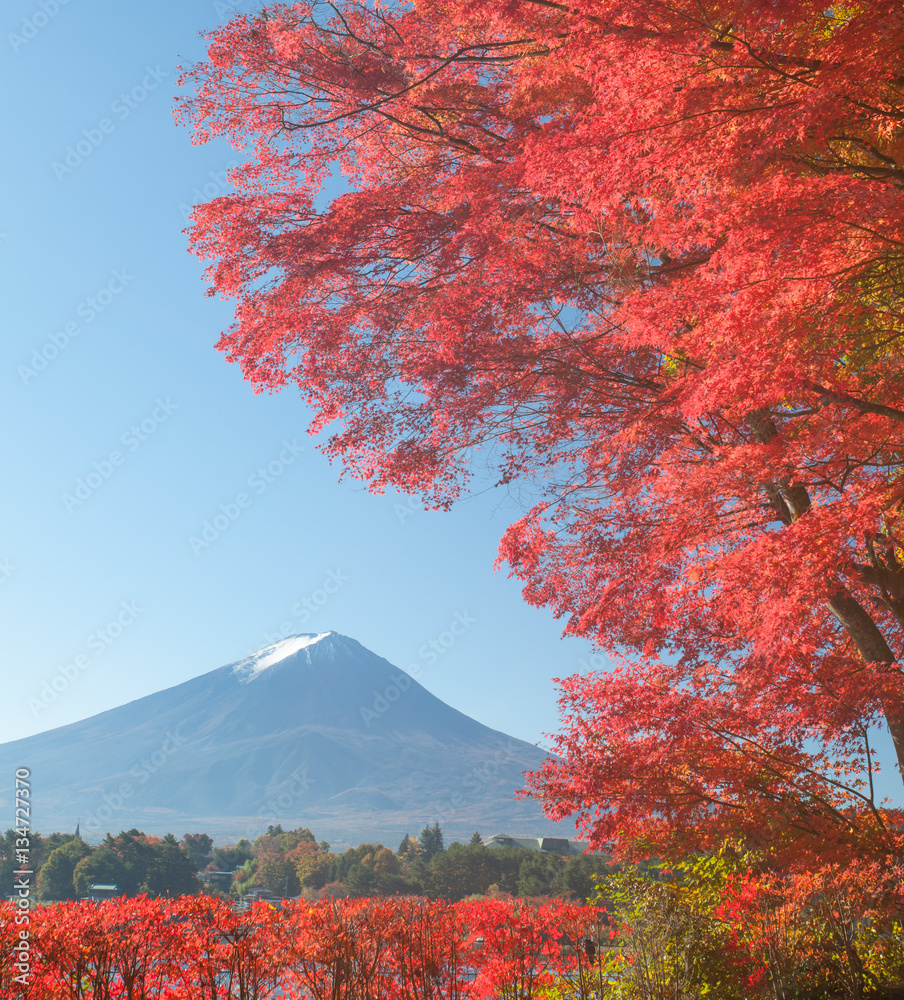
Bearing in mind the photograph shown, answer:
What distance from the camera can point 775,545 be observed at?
562 cm

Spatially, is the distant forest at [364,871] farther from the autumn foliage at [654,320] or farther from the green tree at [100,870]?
the autumn foliage at [654,320]

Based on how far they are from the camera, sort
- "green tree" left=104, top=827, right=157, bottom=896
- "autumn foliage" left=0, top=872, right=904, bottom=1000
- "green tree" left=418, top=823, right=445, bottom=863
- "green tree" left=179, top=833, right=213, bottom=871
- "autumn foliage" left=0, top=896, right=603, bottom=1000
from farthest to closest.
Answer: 1. "green tree" left=179, top=833, right=213, bottom=871
2. "green tree" left=418, top=823, right=445, bottom=863
3. "green tree" left=104, top=827, right=157, bottom=896
4. "autumn foliage" left=0, top=872, right=904, bottom=1000
5. "autumn foliage" left=0, top=896, right=603, bottom=1000

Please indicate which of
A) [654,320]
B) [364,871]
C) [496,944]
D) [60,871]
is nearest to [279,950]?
[496,944]

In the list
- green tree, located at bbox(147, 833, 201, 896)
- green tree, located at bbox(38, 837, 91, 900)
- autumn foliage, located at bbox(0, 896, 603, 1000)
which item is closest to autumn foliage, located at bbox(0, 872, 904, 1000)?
autumn foliage, located at bbox(0, 896, 603, 1000)

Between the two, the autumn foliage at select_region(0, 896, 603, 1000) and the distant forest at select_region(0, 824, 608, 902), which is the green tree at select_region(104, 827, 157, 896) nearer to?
the distant forest at select_region(0, 824, 608, 902)

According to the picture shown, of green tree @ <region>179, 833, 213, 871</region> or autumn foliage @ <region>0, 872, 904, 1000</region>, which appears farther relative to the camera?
green tree @ <region>179, 833, 213, 871</region>

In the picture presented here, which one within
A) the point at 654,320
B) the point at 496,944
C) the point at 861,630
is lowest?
the point at 496,944

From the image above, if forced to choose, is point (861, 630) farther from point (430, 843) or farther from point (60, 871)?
point (430, 843)

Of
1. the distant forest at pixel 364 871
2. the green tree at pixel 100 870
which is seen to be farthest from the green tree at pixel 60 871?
the green tree at pixel 100 870

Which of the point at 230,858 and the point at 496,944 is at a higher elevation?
the point at 496,944

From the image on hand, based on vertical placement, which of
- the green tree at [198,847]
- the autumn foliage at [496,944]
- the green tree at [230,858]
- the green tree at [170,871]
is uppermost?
the autumn foliage at [496,944]

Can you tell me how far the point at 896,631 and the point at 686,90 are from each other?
7.82m

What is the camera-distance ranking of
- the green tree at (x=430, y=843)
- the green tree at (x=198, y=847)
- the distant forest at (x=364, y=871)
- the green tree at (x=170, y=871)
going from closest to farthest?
the distant forest at (x=364, y=871) < the green tree at (x=170, y=871) < the green tree at (x=430, y=843) < the green tree at (x=198, y=847)

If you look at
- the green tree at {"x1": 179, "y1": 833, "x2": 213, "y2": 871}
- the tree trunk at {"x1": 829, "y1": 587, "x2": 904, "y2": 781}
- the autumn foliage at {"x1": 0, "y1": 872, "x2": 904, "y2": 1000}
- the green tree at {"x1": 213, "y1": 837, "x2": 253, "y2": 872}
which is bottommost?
the green tree at {"x1": 213, "y1": 837, "x2": 253, "y2": 872}
